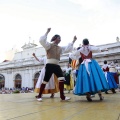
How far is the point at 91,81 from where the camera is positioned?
420 centimetres

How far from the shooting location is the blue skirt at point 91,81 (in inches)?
163

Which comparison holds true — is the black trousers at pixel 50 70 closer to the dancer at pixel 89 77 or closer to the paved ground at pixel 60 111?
the dancer at pixel 89 77

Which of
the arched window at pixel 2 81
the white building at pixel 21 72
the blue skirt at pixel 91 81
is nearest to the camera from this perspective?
the blue skirt at pixel 91 81

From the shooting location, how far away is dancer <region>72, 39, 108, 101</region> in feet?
13.6

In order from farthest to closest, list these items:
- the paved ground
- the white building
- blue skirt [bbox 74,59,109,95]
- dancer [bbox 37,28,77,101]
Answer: the white building
dancer [bbox 37,28,77,101]
blue skirt [bbox 74,59,109,95]
the paved ground

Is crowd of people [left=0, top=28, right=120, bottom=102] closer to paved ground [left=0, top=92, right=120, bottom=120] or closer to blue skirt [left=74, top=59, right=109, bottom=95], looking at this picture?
blue skirt [left=74, top=59, right=109, bottom=95]

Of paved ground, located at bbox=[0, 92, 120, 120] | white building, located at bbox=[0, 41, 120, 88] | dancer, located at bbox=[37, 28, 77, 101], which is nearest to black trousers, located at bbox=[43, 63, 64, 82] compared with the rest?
dancer, located at bbox=[37, 28, 77, 101]

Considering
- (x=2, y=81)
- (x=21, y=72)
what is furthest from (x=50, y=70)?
(x=2, y=81)

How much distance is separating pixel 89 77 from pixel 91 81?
0.10 metres

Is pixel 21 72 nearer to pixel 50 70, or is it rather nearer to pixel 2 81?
pixel 2 81

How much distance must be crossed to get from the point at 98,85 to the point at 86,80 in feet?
0.88

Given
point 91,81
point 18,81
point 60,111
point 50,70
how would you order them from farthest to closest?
point 18,81, point 50,70, point 91,81, point 60,111

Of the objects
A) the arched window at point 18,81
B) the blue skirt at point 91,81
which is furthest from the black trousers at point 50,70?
the arched window at point 18,81

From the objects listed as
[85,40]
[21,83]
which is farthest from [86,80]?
[21,83]
